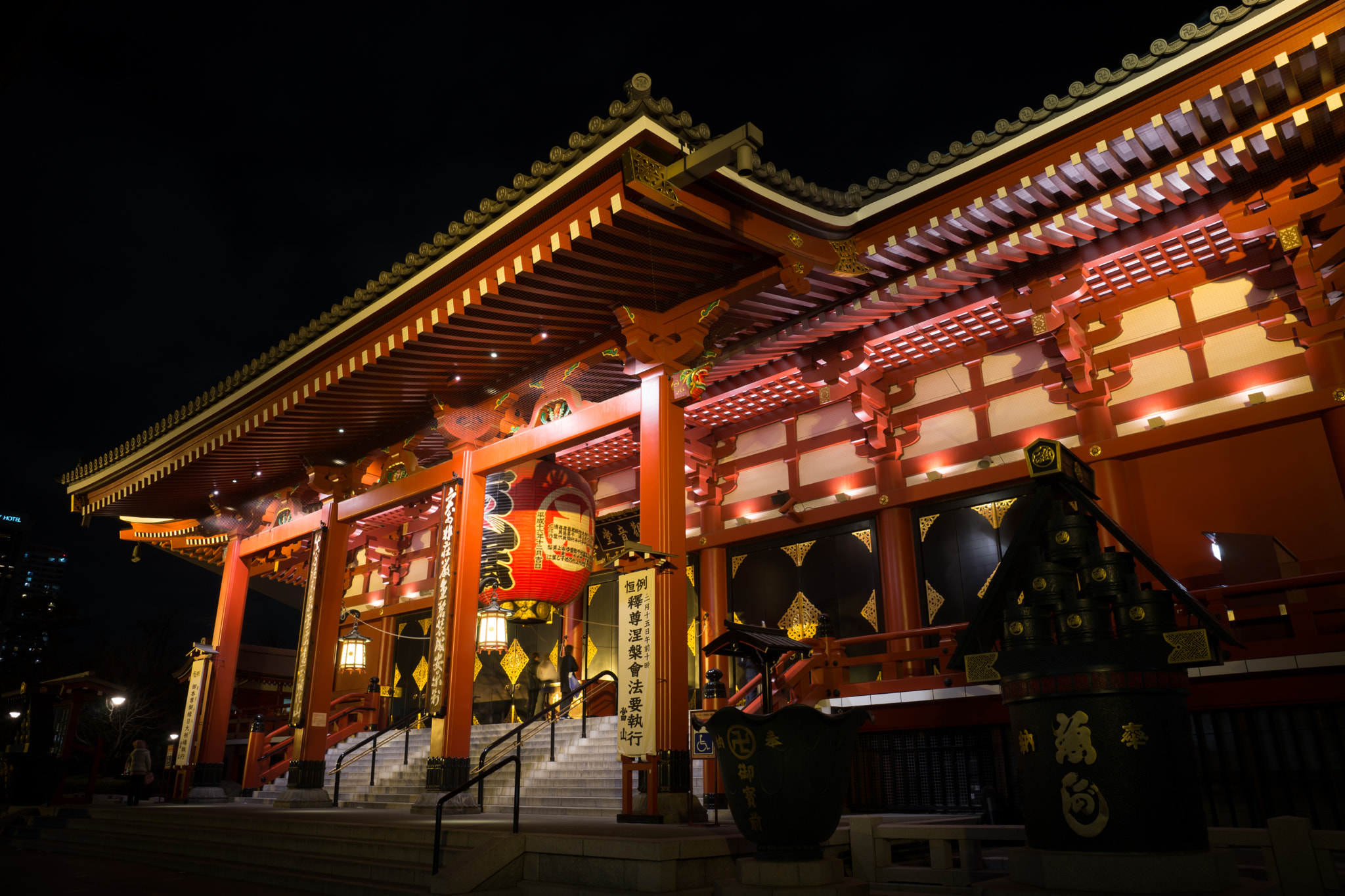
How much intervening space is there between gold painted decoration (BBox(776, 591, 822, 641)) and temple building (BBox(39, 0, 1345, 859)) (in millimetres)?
39

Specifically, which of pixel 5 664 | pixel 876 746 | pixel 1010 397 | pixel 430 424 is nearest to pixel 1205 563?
pixel 1010 397

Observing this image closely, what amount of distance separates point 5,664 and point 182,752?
25.9 metres

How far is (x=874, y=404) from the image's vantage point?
11.8 m

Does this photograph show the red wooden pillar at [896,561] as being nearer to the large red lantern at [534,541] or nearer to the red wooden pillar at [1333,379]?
the large red lantern at [534,541]

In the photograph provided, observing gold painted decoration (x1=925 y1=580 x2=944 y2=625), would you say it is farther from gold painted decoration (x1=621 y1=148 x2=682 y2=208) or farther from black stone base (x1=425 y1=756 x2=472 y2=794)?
gold painted decoration (x1=621 y1=148 x2=682 y2=208)

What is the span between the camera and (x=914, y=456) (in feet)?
38.8

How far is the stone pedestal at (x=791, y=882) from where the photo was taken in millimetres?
4926

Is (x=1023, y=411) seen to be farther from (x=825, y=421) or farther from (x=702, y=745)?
(x=702, y=745)

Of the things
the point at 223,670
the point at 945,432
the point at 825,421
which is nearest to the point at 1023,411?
the point at 945,432

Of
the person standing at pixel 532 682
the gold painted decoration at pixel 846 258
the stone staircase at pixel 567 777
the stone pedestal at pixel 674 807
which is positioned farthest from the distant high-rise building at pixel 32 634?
the gold painted decoration at pixel 846 258

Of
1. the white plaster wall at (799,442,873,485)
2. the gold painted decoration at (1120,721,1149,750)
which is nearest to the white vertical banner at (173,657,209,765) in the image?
the white plaster wall at (799,442,873,485)

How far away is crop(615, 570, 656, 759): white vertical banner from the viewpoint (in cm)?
792

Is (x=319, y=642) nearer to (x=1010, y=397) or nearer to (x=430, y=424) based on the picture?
(x=430, y=424)

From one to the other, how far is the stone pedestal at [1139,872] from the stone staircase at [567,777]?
5691 mm
